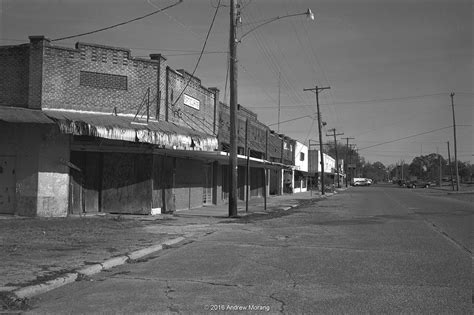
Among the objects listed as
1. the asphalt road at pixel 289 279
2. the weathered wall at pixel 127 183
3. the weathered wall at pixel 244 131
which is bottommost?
the asphalt road at pixel 289 279

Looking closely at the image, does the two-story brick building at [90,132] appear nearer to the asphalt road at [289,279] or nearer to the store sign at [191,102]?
the store sign at [191,102]

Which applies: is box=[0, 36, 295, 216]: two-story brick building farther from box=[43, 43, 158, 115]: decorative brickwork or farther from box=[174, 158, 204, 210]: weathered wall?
box=[174, 158, 204, 210]: weathered wall

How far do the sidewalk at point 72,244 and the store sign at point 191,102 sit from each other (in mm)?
5973

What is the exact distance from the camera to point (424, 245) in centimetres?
1233

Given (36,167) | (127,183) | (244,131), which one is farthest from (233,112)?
(244,131)

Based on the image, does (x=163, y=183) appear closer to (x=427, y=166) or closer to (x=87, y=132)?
(x=87, y=132)

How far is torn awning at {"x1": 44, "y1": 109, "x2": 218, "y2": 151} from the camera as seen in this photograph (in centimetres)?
1603

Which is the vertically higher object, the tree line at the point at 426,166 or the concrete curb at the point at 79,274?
the tree line at the point at 426,166

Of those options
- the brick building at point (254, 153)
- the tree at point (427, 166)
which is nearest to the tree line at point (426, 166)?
the tree at point (427, 166)

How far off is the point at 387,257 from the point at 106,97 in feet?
41.4

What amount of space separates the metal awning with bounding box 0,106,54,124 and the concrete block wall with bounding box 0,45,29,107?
761 mm

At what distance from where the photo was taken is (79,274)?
8.47 m

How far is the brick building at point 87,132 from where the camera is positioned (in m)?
17.3

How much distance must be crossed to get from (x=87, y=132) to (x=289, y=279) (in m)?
10.1
